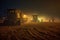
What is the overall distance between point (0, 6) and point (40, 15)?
33.8 feet

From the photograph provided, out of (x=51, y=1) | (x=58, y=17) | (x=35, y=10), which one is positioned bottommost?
(x=58, y=17)

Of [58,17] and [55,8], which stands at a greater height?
[55,8]

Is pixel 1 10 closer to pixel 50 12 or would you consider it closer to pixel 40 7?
pixel 40 7

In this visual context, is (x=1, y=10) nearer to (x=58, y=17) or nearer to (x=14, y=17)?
(x=14, y=17)

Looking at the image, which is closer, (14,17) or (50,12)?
(14,17)

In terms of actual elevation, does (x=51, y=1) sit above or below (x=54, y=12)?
above

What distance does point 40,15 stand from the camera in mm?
29984

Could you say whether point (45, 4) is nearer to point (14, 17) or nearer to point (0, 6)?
point (0, 6)

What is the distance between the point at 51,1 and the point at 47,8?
6.63ft

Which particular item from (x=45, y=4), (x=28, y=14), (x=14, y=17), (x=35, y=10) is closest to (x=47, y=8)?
(x=45, y=4)

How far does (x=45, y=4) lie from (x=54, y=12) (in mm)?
3047

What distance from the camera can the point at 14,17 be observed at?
18.0m

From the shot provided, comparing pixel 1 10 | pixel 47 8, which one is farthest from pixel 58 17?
pixel 1 10

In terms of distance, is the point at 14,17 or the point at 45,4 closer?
the point at 14,17
